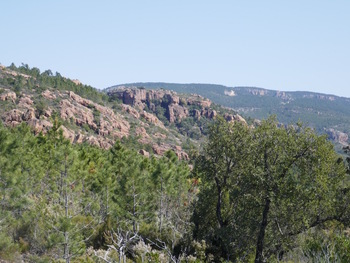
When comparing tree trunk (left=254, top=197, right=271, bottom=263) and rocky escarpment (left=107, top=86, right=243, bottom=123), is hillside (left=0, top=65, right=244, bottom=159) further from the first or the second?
tree trunk (left=254, top=197, right=271, bottom=263)

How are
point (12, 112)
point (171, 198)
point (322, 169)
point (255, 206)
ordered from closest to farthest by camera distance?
point (322, 169) → point (255, 206) → point (171, 198) → point (12, 112)

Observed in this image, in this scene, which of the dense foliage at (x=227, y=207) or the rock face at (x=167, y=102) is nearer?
the dense foliage at (x=227, y=207)

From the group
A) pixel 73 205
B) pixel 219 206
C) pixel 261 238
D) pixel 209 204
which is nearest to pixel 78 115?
pixel 73 205

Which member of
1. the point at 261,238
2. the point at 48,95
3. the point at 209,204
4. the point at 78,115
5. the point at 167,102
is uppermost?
the point at 48,95

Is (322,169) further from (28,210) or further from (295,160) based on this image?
(28,210)

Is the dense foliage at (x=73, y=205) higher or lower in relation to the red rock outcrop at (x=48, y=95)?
lower

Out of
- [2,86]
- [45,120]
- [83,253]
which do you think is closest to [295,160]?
[83,253]

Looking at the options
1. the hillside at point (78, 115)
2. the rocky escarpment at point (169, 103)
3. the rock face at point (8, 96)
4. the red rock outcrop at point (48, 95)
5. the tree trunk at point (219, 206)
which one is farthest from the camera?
the rocky escarpment at point (169, 103)

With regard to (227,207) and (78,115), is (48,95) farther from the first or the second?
(227,207)

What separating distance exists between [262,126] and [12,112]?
231 ft

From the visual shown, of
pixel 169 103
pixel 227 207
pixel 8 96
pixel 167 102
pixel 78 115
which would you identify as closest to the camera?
pixel 227 207

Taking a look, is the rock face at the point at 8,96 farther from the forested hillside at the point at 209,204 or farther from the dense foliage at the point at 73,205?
the forested hillside at the point at 209,204

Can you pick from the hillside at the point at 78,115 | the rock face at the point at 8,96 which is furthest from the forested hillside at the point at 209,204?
the rock face at the point at 8,96

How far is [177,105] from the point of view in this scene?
170 meters
